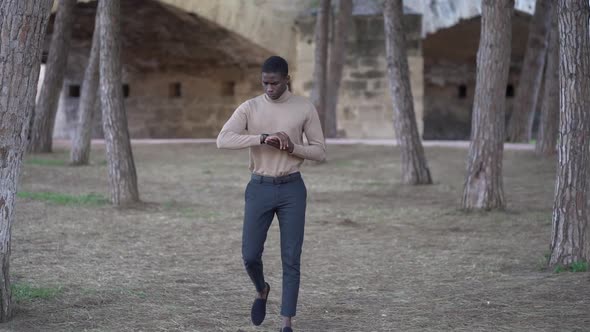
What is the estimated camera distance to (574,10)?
7344 mm

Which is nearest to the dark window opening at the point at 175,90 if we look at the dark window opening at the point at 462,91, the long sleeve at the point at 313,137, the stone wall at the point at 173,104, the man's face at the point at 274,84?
the stone wall at the point at 173,104

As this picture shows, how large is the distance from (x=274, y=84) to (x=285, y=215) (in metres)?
0.75

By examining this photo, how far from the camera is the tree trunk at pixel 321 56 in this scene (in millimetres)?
17844

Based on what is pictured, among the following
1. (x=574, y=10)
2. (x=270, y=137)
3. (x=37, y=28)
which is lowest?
(x=270, y=137)

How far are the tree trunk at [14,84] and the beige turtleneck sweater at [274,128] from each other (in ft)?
4.10

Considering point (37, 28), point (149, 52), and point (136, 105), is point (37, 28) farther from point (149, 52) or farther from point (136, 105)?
point (136, 105)

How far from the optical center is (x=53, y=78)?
17594mm

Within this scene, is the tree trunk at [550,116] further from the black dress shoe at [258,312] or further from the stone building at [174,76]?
the black dress shoe at [258,312]

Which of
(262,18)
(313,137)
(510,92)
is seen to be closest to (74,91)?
(262,18)

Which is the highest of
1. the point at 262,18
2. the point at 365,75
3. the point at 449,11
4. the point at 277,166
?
the point at 449,11

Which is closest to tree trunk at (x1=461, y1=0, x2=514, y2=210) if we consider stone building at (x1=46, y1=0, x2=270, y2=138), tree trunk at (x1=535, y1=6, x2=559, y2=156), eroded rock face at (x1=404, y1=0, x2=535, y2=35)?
tree trunk at (x1=535, y1=6, x2=559, y2=156)

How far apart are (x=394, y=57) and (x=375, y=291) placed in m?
7.22

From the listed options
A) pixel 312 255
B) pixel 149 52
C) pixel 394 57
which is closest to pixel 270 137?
pixel 312 255

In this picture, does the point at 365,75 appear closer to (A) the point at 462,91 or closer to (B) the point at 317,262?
(A) the point at 462,91
